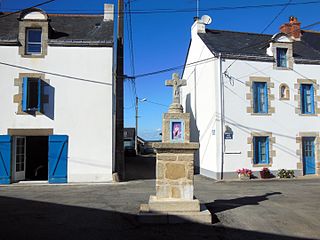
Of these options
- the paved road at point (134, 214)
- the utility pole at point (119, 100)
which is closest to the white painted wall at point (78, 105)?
the utility pole at point (119, 100)

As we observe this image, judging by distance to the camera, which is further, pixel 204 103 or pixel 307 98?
pixel 204 103

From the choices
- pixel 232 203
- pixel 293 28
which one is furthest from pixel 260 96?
pixel 232 203

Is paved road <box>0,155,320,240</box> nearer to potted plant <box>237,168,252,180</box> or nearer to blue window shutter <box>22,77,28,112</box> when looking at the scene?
potted plant <box>237,168,252,180</box>

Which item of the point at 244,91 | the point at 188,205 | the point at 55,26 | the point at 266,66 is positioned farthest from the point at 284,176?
the point at 55,26

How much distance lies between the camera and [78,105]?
12.3 metres

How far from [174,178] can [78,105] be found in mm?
7554

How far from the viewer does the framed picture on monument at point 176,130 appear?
20.9 ft

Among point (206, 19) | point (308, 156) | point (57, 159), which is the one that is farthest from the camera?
point (206, 19)

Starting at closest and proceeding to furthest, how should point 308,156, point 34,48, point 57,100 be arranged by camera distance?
point 57,100 < point 34,48 < point 308,156

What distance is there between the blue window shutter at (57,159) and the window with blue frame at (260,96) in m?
9.60

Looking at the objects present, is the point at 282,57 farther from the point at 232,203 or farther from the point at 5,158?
the point at 5,158

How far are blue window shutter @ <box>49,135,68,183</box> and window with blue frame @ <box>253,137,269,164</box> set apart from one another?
29.8 ft

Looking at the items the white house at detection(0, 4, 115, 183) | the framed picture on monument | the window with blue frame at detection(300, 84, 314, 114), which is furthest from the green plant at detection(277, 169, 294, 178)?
the framed picture on monument

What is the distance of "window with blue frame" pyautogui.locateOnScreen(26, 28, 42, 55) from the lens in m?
12.6
